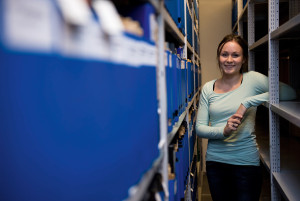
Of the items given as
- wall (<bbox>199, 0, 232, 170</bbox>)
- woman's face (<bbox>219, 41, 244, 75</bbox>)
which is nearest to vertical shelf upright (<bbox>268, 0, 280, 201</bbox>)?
woman's face (<bbox>219, 41, 244, 75</bbox>)

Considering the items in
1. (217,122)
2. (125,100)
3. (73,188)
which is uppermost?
(125,100)

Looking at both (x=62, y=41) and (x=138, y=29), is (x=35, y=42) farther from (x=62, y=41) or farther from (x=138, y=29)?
(x=138, y=29)

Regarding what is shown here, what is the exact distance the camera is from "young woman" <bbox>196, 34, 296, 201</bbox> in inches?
71.9

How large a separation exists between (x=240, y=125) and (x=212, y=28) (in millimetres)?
3365

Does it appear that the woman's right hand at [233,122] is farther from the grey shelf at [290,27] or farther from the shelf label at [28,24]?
the shelf label at [28,24]

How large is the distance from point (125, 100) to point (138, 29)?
0.24 meters

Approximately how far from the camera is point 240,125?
1.88 meters

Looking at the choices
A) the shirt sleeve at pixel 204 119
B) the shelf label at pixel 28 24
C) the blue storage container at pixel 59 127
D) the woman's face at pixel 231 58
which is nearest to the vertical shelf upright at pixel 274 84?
the woman's face at pixel 231 58

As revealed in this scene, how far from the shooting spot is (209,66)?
194 inches

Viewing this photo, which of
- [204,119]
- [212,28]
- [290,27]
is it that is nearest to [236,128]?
[204,119]

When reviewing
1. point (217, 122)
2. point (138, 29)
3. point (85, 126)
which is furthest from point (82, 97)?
point (217, 122)

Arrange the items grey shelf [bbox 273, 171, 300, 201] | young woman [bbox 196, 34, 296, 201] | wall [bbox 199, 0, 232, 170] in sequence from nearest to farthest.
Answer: grey shelf [bbox 273, 171, 300, 201]
young woman [bbox 196, 34, 296, 201]
wall [bbox 199, 0, 232, 170]

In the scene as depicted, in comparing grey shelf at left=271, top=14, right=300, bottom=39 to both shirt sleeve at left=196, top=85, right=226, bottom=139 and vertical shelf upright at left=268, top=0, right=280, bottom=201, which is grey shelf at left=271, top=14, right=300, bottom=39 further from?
shirt sleeve at left=196, top=85, right=226, bottom=139

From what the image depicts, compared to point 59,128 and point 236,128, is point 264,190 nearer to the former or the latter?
point 236,128
